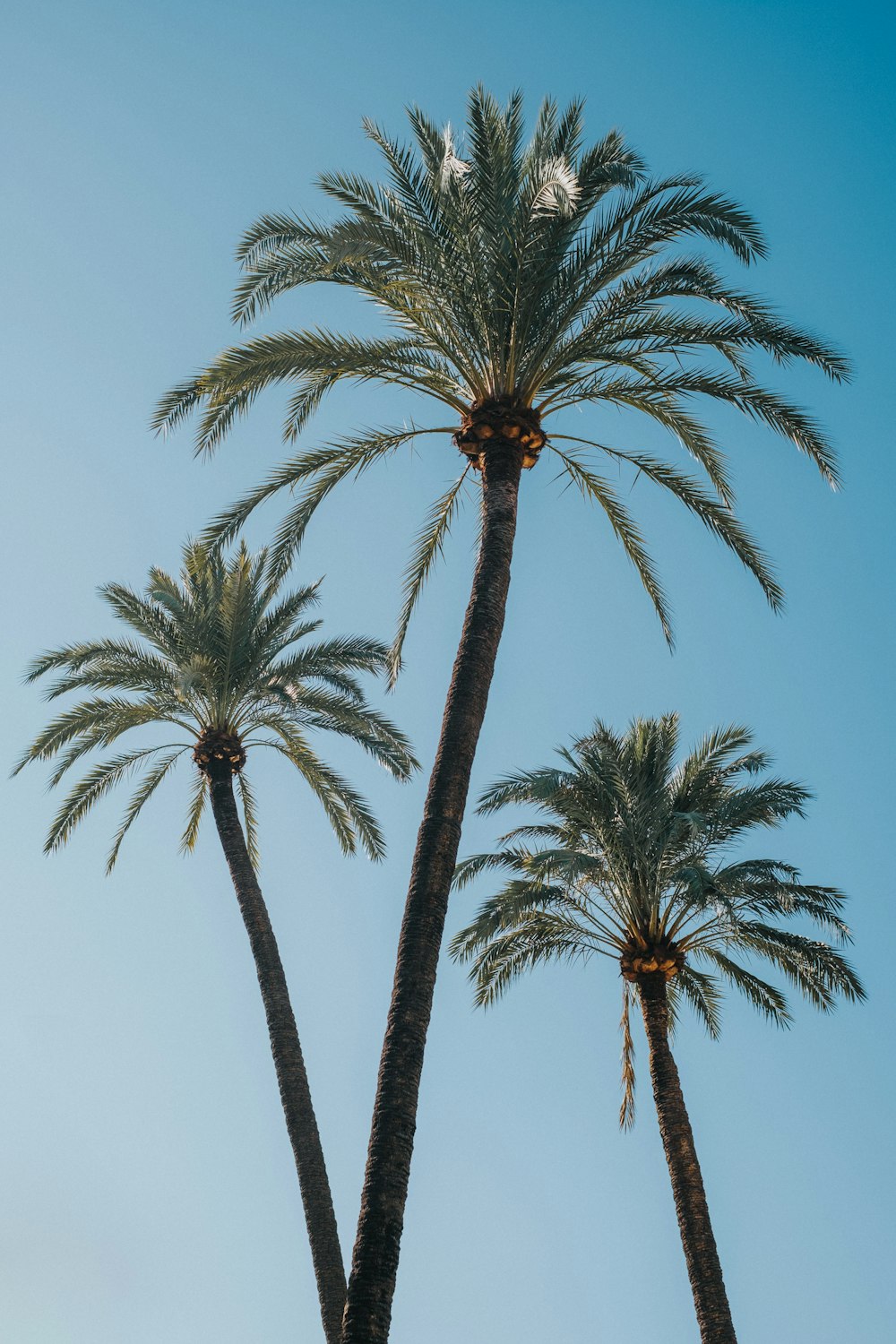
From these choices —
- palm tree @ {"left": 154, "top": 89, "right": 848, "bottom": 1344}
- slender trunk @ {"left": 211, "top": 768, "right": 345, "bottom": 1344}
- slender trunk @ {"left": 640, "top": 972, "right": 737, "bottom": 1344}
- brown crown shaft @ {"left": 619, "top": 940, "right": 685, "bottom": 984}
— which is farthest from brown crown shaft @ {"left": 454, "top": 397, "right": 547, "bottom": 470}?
slender trunk @ {"left": 640, "top": 972, "right": 737, "bottom": 1344}

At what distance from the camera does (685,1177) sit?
59.0 feet

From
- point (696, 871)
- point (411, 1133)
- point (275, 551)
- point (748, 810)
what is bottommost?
point (411, 1133)

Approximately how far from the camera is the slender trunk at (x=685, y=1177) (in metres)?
17.0

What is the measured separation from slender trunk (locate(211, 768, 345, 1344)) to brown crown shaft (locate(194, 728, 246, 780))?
100mm

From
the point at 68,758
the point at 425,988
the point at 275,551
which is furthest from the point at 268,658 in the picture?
the point at 425,988

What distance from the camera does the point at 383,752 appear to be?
21.2 metres

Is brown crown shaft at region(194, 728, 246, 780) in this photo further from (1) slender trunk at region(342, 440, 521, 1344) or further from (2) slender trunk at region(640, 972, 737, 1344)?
(1) slender trunk at region(342, 440, 521, 1344)

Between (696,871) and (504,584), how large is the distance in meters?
6.43

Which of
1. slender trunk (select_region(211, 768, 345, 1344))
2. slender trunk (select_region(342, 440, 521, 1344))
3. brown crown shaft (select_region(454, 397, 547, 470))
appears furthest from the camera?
slender trunk (select_region(211, 768, 345, 1344))

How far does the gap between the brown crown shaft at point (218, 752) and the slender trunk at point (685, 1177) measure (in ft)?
23.8

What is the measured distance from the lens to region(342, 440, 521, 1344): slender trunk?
891cm

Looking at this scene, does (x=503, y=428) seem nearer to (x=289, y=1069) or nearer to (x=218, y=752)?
(x=218, y=752)

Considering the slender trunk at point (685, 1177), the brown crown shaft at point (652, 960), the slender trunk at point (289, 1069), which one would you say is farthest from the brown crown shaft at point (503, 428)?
the slender trunk at point (685, 1177)

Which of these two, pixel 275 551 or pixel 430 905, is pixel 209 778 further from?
pixel 430 905
